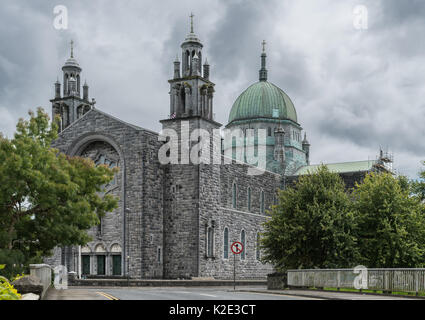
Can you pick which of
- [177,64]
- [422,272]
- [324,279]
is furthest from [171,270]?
[422,272]

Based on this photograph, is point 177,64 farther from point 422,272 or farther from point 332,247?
point 422,272

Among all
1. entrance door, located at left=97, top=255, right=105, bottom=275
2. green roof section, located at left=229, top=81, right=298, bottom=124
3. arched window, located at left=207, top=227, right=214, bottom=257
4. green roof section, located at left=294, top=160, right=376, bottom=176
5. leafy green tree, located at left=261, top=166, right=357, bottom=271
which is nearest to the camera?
leafy green tree, located at left=261, top=166, right=357, bottom=271

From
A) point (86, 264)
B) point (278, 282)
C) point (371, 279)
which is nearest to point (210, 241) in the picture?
point (86, 264)

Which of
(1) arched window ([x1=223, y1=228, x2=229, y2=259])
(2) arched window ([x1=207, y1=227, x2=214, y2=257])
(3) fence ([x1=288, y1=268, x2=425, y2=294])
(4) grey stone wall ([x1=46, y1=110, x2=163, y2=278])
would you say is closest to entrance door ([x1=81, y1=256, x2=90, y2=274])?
(4) grey stone wall ([x1=46, y1=110, x2=163, y2=278])

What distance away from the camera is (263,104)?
8200 cm

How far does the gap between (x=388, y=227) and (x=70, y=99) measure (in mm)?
34322

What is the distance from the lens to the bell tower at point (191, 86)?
5209 centimetres

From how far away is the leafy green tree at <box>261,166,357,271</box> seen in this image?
3500cm

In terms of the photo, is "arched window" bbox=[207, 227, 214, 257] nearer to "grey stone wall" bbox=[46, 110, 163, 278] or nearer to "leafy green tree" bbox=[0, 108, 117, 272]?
"grey stone wall" bbox=[46, 110, 163, 278]

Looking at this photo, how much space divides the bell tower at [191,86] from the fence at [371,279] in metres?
23.1

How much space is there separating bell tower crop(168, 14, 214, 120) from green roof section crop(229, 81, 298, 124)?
94.1ft

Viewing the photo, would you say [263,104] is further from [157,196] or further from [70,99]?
[157,196]
